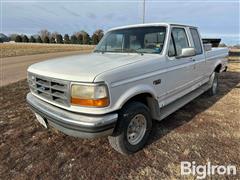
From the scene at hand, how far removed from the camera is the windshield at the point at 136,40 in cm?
351

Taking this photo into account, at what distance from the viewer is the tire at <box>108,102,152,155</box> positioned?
105 inches

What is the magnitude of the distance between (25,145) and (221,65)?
5.89 meters

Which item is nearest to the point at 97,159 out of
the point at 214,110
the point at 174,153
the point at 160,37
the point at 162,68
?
the point at 174,153

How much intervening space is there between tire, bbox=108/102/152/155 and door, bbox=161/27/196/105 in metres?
0.68

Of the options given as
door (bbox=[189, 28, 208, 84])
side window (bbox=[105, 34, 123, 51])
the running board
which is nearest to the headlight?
the running board

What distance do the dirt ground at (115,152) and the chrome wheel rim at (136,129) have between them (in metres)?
0.23

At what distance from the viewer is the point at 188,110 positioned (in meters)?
4.77

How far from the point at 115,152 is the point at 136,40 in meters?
2.12

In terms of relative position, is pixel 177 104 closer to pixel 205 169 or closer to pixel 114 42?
pixel 205 169

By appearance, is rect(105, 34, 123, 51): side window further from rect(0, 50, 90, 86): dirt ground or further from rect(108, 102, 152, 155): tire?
rect(0, 50, 90, 86): dirt ground

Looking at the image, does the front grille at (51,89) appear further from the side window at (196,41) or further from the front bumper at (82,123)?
the side window at (196,41)

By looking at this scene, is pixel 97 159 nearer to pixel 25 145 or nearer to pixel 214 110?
pixel 25 145

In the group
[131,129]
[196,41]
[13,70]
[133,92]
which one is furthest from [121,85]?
[13,70]

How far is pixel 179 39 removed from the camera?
390cm
